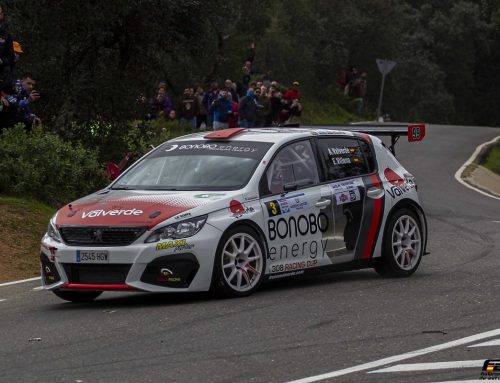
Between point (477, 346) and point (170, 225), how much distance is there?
3.06 metres

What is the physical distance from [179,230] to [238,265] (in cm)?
67

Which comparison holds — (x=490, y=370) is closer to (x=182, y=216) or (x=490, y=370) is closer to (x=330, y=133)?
(x=182, y=216)

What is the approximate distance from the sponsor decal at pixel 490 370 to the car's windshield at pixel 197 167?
393 centimetres

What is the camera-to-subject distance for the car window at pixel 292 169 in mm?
11852

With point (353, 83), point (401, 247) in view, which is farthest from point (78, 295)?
point (353, 83)

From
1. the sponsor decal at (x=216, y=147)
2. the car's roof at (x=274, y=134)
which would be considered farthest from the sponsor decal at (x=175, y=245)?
the car's roof at (x=274, y=134)

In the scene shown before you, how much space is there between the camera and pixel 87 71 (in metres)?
21.7

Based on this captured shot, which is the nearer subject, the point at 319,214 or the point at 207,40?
the point at 319,214

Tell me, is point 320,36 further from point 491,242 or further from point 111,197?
point 111,197

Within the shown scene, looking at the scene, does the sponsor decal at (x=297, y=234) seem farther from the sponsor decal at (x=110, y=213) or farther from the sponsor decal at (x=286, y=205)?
the sponsor decal at (x=110, y=213)

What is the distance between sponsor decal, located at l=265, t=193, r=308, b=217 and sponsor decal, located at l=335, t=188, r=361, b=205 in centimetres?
49

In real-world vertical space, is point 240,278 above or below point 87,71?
below

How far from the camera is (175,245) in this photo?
10734 millimetres

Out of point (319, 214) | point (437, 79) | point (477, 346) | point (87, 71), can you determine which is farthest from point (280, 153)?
point (437, 79)
